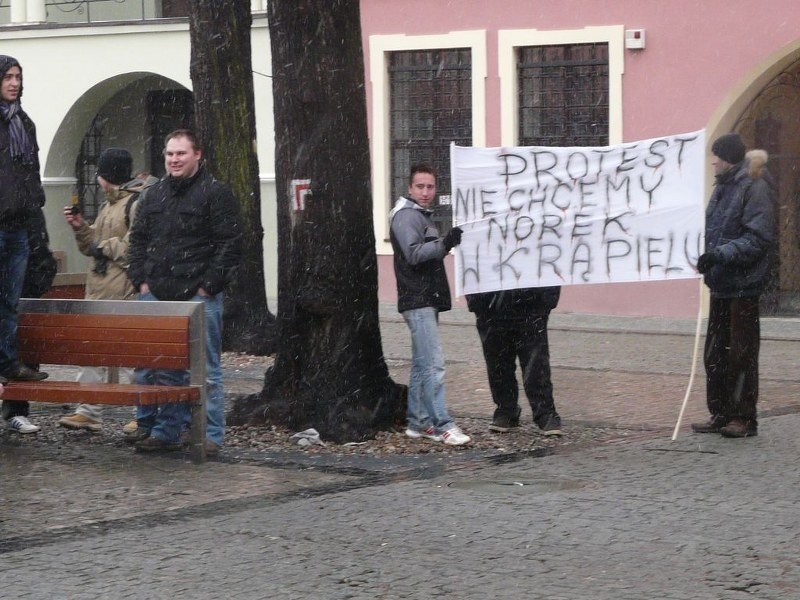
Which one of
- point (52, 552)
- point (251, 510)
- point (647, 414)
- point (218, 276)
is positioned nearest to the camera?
point (52, 552)

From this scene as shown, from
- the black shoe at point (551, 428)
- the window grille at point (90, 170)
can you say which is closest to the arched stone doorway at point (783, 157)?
the black shoe at point (551, 428)

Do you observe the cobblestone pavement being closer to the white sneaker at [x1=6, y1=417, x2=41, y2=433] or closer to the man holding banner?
Answer: the white sneaker at [x1=6, y1=417, x2=41, y2=433]

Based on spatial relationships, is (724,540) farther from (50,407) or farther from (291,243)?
(50,407)

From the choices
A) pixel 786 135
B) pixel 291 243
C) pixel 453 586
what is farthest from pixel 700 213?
pixel 786 135

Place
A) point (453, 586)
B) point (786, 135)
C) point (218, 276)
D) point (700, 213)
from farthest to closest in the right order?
1. point (786, 135)
2. point (700, 213)
3. point (218, 276)
4. point (453, 586)

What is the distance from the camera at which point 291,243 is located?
1023cm

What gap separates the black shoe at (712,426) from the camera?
1027 centimetres

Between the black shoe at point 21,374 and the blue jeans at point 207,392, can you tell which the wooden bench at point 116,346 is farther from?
the blue jeans at point 207,392

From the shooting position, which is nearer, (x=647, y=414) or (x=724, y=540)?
(x=724, y=540)

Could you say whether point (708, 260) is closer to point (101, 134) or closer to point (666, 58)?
point (666, 58)

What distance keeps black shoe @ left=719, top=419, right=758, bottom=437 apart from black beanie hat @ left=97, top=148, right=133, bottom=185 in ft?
13.0

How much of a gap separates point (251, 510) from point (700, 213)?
3769 millimetres

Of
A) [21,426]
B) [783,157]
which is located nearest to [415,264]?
[21,426]

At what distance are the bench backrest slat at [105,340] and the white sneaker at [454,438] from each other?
1.57m
